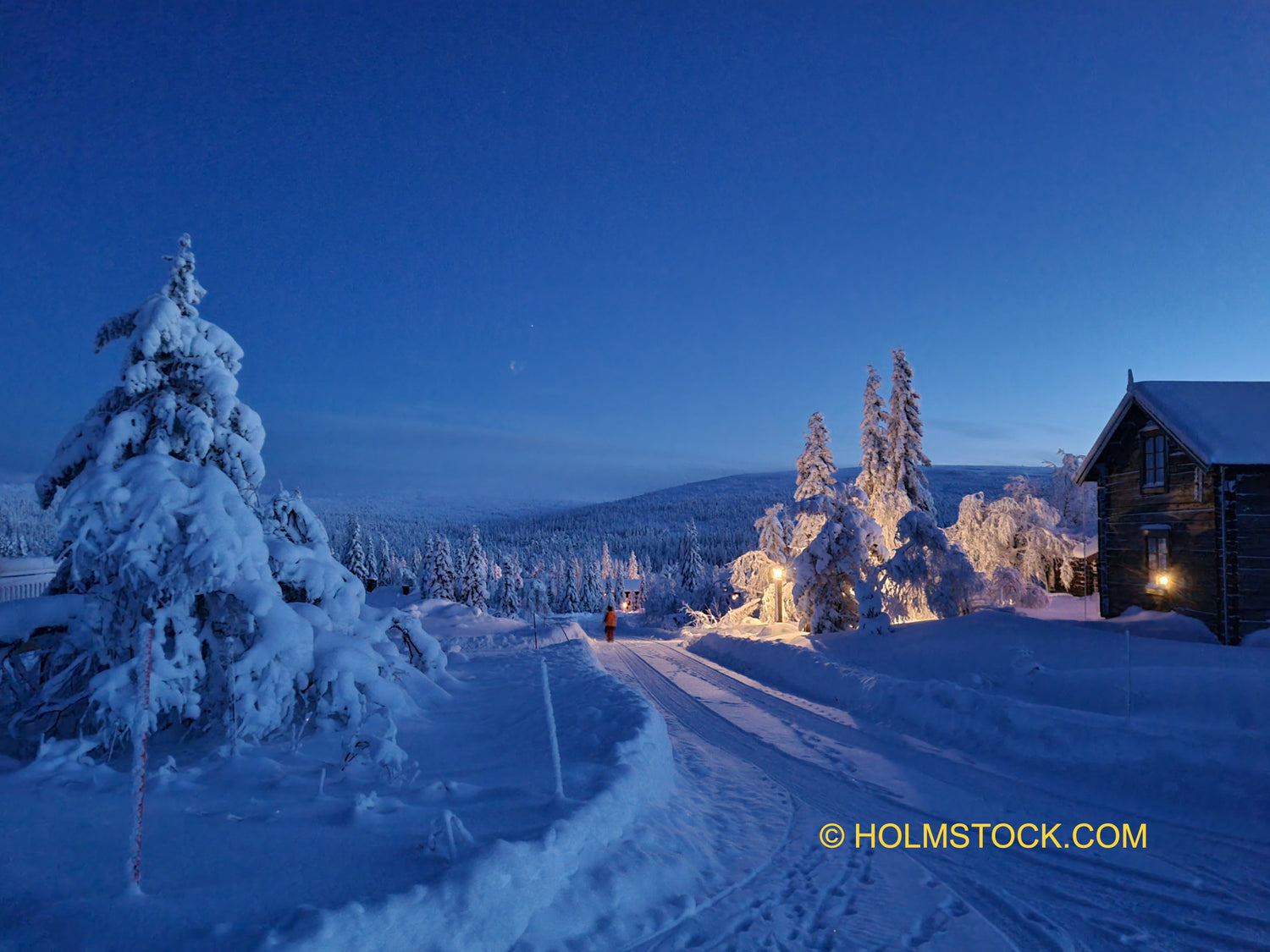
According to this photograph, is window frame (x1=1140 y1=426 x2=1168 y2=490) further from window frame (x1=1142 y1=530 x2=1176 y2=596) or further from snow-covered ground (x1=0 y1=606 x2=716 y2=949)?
snow-covered ground (x1=0 y1=606 x2=716 y2=949)

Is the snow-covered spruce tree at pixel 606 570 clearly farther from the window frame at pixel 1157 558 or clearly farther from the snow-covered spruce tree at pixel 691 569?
the window frame at pixel 1157 558

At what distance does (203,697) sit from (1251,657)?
1778 cm

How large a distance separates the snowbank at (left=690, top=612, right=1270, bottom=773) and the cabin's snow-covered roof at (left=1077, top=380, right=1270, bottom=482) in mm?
4559

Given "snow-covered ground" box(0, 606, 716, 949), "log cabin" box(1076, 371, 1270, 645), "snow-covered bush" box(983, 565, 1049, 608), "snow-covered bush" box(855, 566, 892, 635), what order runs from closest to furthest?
"snow-covered ground" box(0, 606, 716, 949) → "log cabin" box(1076, 371, 1270, 645) → "snow-covered bush" box(855, 566, 892, 635) → "snow-covered bush" box(983, 565, 1049, 608)

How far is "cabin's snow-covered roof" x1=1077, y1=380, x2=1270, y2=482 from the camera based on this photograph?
15.2 m

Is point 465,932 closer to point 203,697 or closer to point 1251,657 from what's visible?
point 203,697

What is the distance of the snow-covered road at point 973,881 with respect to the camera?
4.95 metres

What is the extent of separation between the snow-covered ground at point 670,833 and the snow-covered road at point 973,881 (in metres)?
0.03

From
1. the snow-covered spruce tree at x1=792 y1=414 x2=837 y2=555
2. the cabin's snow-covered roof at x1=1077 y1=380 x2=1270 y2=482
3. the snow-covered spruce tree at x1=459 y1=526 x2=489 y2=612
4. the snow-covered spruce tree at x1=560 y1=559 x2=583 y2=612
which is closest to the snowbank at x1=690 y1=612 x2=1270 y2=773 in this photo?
the cabin's snow-covered roof at x1=1077 y1=380 x2=1270 y2=482

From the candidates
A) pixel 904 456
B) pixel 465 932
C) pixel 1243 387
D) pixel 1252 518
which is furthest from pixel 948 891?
pixel 904 456

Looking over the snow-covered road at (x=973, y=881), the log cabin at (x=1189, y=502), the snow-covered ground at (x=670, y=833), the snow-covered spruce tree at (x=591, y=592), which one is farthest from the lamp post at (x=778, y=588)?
the snow-covered spruce tree at (x=591, y=592)

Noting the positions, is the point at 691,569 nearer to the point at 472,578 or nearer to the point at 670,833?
the point at 472,578

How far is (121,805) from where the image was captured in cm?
591

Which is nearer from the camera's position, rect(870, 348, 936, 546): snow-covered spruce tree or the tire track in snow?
the tire track in snow
